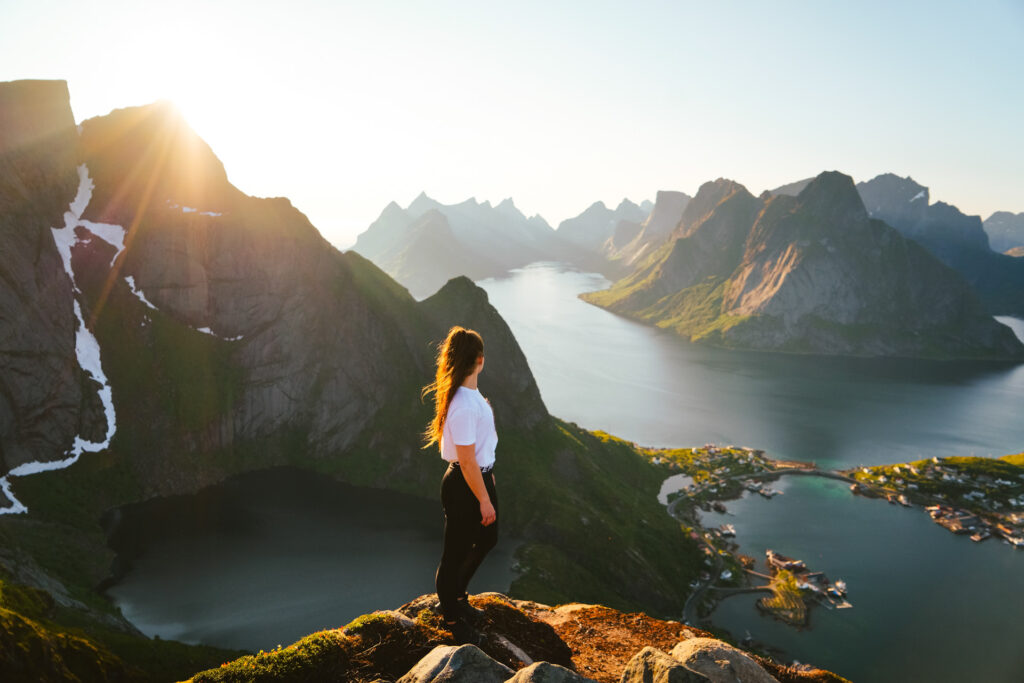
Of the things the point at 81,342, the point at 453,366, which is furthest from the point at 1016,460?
the point at 81,342

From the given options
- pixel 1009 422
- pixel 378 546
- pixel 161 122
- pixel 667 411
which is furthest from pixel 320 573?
pixel 1009 422

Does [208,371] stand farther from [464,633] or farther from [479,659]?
[479,659]

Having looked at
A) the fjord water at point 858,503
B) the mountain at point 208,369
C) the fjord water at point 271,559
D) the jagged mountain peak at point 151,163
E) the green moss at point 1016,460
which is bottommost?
the fjord water at point 858,503

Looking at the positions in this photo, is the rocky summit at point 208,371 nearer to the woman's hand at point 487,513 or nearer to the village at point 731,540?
the village at point 731,540

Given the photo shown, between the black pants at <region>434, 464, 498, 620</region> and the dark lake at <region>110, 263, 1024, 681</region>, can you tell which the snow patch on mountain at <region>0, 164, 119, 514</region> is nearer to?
the dark lake at <region>110, 263, 1024, 681</region>

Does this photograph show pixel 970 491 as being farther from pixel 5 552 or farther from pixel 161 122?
pixel 161 122

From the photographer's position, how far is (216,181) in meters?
97.4

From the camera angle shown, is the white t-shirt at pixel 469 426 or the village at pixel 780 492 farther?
the village at pixel 780 492

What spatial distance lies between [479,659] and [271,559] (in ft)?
213

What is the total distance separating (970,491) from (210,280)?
15084 centimetres

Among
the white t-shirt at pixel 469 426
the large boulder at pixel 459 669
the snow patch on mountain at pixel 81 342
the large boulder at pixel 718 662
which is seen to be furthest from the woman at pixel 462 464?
the snow patch on mountain at pixel 81 342

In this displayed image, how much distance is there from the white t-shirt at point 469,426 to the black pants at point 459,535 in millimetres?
389

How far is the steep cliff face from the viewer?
217 feet

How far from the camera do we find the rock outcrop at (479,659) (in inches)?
268
